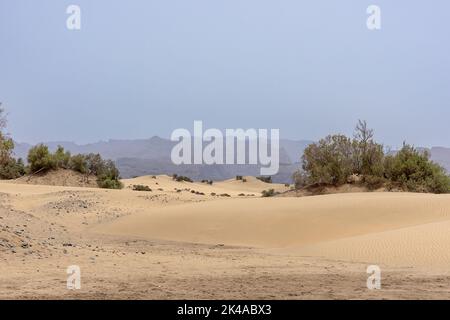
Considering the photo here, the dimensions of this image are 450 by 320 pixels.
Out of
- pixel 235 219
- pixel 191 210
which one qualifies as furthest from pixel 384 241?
pixel 191 210

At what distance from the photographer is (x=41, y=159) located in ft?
140

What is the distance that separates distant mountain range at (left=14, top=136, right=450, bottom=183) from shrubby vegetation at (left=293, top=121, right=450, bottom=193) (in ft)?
132

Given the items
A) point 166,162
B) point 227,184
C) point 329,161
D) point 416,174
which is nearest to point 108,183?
point 329,161

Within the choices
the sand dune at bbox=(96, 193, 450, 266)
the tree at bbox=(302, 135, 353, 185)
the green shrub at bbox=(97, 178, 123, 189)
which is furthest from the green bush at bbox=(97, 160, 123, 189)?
the sand dune at bbox=(96, 193, 450, 266)

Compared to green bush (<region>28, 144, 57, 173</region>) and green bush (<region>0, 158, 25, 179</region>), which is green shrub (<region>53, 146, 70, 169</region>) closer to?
green bush (<region>28, 144, 57, 173</region>)

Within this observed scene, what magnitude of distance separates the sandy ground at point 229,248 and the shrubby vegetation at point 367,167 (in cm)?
770

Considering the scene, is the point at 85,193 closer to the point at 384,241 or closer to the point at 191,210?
the point at 191,210

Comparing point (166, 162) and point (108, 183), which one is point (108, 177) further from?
point (166, 162)

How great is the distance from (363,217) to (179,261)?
27.5 feet

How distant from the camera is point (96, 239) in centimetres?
1697

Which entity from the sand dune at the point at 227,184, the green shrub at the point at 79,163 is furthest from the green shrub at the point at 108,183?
the sand dune at the point at 227,184

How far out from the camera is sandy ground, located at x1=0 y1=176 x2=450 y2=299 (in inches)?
333

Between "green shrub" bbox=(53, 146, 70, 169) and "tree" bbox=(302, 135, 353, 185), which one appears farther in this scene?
"green shrub" bbox=(53, 146, 70, 169)

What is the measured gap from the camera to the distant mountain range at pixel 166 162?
341 ft
